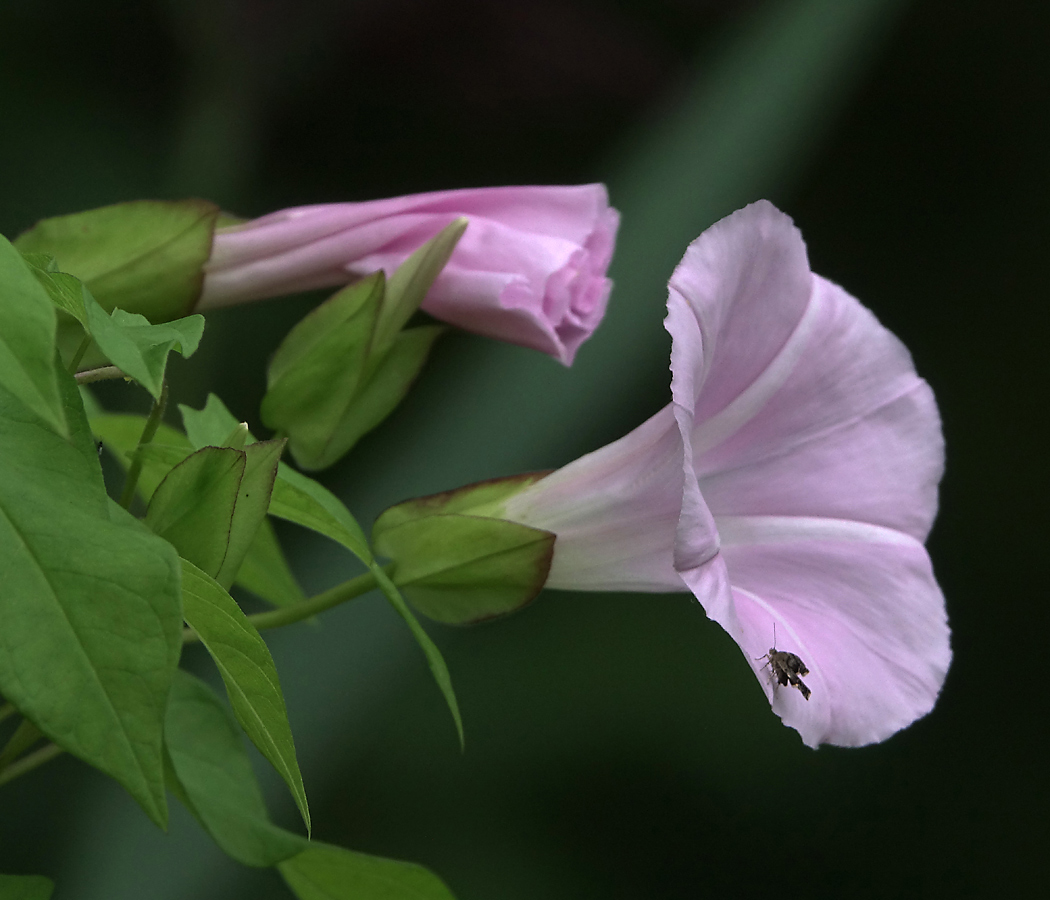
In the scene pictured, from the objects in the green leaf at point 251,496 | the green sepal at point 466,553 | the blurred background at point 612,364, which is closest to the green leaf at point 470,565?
the green sepal at point 466,553

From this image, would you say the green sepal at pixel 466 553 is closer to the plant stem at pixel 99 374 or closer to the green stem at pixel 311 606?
the green stem at pixel 311 606

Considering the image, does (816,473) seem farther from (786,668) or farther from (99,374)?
(99,374)

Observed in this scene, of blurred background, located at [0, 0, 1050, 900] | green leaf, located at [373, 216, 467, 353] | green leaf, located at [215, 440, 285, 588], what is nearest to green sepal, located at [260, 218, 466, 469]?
green leaf, located at [373, 216, 467, 353]

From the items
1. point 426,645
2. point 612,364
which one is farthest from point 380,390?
point 612,364

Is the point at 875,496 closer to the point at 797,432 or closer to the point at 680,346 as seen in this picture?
the point at 797,432

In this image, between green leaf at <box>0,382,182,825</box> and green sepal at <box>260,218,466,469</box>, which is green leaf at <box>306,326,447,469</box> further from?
green leaf at <box>0,382,182,825</box>
